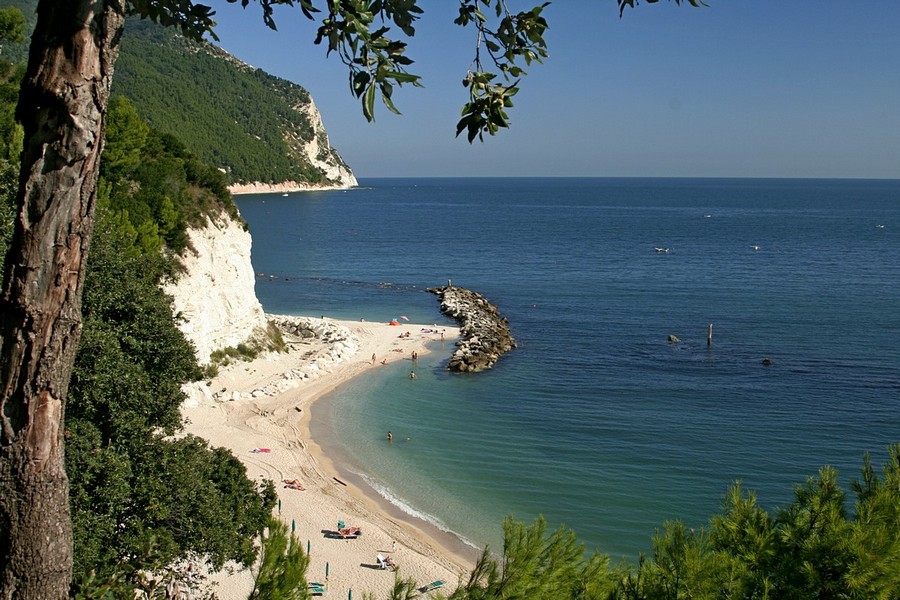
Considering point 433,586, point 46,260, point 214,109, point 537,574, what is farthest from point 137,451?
point 214,109

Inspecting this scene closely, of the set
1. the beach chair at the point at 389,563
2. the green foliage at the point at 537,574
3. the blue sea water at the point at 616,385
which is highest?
the green foliage at the point at 537,574

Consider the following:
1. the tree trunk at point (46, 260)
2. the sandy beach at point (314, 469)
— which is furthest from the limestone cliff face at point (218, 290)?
the tree trunk at point (46, 260)

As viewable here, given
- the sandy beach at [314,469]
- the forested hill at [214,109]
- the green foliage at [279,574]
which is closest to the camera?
the green foliage at [279,574]

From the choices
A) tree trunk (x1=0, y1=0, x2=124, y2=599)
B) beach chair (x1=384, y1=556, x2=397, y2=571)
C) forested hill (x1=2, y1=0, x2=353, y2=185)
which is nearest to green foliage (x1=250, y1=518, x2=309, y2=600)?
tree trunk (x1=0, y1=0, x2=124, y2=599)

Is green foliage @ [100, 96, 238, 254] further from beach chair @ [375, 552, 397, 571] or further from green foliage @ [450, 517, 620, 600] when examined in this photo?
green foliage @ [450, 517, 620, 600]

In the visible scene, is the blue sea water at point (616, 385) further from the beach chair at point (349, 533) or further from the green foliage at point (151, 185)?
the green foliage at point (151, 185)

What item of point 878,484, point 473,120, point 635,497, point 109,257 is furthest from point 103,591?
point 635,497

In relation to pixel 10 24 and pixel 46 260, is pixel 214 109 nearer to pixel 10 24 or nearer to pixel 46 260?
pixel 10 24
